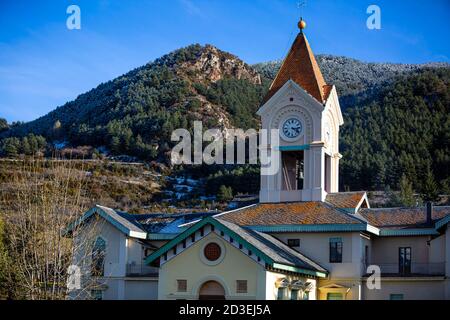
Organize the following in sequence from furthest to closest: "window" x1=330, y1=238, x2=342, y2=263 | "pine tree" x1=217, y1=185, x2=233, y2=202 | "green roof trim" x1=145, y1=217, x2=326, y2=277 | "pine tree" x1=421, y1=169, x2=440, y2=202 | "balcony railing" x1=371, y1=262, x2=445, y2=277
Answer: "pine tree" x1=217, y1=185, x2=233, y2=202 → "pine tree" x1=421, y1=169, x2=440, y2=202 → "window" x1=330, y1=238, x2=342, y2=263 → "balcony railing" x1=371, y1=262, x2=445, y2=277 → "green roof trim" x1=145, y1=217, x2=326, y2=277

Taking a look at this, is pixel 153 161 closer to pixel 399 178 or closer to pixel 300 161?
pixel 399 178

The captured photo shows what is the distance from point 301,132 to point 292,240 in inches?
271

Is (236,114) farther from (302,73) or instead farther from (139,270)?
(139,270)

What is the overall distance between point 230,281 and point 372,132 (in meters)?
67.1

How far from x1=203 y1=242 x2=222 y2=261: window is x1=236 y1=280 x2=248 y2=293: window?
1452mm

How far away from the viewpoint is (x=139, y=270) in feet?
141

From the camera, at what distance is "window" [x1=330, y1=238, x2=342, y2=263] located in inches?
1608

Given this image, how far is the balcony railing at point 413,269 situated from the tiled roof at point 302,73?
9.87 metres

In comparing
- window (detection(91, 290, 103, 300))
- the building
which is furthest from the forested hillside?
window (detection(91, 290, 103, 300))

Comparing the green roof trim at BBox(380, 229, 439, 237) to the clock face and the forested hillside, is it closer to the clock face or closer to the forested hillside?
the clock face

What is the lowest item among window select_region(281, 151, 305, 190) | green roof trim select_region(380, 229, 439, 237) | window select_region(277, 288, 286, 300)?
window select_region(277, 288, 286, 300)

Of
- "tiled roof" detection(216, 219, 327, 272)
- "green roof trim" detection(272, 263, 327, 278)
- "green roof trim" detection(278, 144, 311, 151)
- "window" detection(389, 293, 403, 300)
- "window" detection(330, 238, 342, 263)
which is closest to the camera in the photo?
"green roof trim" detection(272, 263, 327, 278)

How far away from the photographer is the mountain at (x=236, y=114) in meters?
92.5

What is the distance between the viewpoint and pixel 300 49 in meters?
48.1
